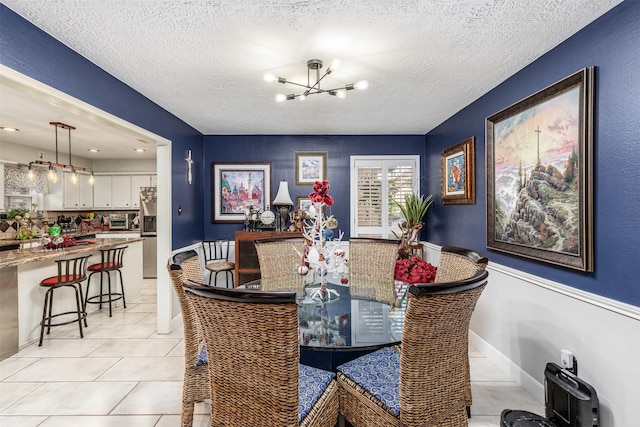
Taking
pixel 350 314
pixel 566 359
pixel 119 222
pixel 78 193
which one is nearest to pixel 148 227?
pixel 119 222

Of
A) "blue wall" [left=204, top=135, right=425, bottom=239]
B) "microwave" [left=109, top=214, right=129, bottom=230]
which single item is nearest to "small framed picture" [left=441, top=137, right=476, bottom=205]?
"blue wall" [left=204, top=135, right=425, bottom=239]

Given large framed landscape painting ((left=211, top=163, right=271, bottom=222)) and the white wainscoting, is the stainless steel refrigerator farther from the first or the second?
the white wainscoting

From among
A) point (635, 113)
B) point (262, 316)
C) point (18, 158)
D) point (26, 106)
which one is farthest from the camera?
point (18, 158)

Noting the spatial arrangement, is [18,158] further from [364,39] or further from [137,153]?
[364,39]

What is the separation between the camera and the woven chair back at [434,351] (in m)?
1.22

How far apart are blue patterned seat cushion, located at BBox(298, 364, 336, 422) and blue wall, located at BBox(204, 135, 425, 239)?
316 centimetres

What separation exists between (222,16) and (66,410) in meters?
2.74

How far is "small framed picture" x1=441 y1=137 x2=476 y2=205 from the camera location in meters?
3.25

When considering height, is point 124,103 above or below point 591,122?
above

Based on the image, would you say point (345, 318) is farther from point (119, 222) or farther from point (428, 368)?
point (119, 222)

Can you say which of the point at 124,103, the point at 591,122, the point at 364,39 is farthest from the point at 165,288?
the point at 591,122

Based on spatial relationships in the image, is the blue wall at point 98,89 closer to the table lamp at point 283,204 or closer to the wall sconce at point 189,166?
the wall sconce at point 189,166

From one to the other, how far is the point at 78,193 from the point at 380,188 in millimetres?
5971

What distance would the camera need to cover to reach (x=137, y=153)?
6043mm
